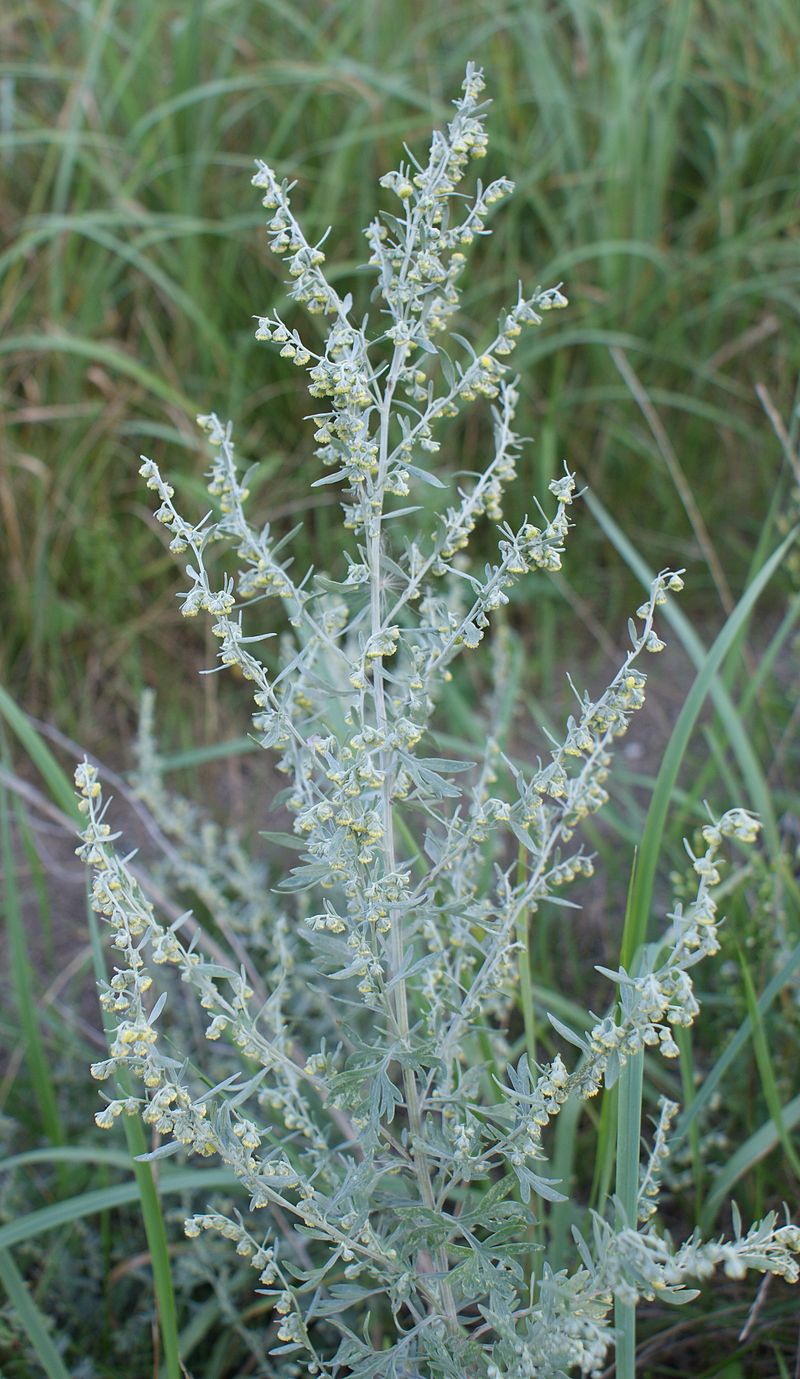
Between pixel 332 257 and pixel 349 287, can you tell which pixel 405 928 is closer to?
pixel 349 287

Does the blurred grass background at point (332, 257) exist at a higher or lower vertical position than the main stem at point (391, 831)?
higher

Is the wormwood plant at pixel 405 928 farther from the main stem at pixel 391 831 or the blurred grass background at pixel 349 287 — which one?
the blurred grass background at pixel 349 287

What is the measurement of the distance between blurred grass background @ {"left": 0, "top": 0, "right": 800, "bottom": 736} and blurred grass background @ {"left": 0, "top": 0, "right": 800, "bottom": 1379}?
0.01m

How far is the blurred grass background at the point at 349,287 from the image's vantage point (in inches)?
123

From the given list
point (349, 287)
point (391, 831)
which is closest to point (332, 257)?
point (349, 287)

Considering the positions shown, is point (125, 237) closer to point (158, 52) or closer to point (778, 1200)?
point (158, 52)

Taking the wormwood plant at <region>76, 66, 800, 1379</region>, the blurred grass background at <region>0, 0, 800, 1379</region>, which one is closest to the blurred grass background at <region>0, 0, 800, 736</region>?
the blurred grass background at <region>0, 0, 800, 1379</region>

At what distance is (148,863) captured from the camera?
2.89m

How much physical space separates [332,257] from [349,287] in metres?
0.13

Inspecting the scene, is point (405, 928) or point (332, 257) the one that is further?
point (332, 257)

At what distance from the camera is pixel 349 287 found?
3.36 metres

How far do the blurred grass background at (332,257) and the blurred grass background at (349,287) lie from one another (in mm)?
11

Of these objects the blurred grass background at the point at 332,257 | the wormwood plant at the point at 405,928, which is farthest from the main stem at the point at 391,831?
the blurred grass background at the point at 332,257

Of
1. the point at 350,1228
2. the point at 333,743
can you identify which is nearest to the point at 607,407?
the point at 333,743
